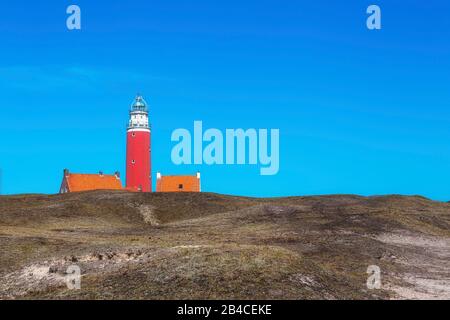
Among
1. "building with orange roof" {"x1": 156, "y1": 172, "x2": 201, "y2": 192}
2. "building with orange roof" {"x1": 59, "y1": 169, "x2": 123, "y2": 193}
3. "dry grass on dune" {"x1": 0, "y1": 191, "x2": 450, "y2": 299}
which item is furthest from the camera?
"building with orange roof" {"x1": 156, "y1": 172, "x2": 201, "y2": 192}

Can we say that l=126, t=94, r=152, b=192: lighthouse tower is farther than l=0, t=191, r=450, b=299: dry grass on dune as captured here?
Yes

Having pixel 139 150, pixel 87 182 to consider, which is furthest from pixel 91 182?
pixel 139 150

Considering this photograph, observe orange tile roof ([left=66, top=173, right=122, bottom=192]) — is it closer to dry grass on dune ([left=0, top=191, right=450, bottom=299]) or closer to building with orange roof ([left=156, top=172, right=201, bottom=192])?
building with orange roof ([left=156, top=172, right=201, bottom=192])

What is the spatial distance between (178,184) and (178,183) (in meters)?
0.32

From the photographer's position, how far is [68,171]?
132 meters

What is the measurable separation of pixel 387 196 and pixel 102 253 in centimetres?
7289

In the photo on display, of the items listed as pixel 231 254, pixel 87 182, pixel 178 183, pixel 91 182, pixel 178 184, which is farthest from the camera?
pixel 178 183

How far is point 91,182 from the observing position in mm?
133125

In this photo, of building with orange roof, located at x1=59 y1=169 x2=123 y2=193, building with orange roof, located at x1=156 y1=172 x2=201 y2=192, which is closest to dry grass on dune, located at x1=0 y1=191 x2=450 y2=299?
building with orange roof, located at x1=59 y1=169 x2=123 y2=193

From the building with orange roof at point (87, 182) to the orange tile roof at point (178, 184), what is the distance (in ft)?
30.6

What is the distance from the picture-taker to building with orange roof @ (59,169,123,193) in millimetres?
130025

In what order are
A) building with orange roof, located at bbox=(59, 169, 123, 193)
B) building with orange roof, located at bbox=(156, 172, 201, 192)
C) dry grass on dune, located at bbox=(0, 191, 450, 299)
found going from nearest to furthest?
1. dry grass on dune, located at bbox=(0, 191, 450, 299)
2. building with orange roof, located at bbox=(59, 169, 123, 193)
3. building with orange roof, located at bbox=(156, 172, 201, 192)

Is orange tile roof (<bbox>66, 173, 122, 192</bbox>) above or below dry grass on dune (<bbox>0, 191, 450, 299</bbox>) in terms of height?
above

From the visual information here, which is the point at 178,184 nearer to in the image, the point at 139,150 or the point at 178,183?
the point at 178,183
